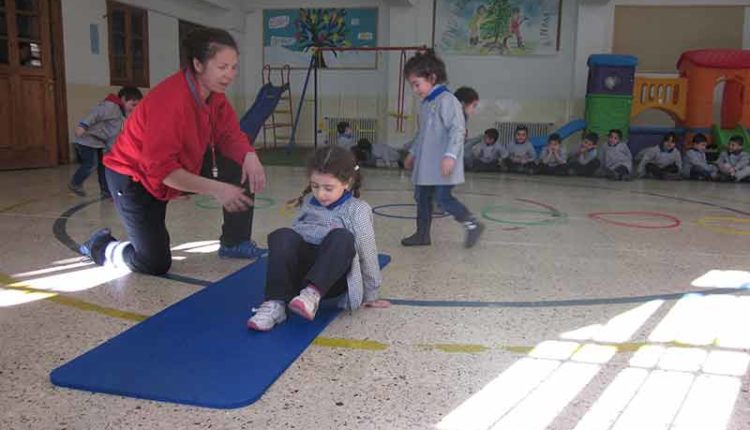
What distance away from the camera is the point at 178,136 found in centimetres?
215

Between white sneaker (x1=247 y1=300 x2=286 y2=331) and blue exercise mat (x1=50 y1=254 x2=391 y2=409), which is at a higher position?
white sneaker (x1=247 y1=300 x2=286 y2=331)

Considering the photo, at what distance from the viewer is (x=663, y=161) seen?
7.21 metres

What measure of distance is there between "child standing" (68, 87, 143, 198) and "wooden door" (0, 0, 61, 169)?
2.30 m

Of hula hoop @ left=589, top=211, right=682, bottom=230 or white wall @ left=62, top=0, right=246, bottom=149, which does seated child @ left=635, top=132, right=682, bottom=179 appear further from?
white wall @ left=62, top=0, right=246, bottom=149

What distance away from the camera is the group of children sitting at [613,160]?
7.00 m

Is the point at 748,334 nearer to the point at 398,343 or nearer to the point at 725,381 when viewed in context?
the point at 725,381

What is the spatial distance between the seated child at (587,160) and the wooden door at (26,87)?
6.07 meters

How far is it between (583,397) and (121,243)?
1.95 metres

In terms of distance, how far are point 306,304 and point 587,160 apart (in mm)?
6242

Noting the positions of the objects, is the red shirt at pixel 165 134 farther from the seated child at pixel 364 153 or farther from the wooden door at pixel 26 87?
the seated child at pixel 364 153

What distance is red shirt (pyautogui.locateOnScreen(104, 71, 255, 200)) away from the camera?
2131 millimetres

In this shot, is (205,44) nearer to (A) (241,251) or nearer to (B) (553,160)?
(A) (241,251)

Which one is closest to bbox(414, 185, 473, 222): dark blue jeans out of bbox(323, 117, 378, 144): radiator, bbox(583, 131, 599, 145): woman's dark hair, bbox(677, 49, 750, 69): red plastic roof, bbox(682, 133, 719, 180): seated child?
bbox(583, 131, 599, 145): woman's dark hair

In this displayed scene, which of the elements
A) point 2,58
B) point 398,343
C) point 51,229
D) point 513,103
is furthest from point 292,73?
point 398,343
